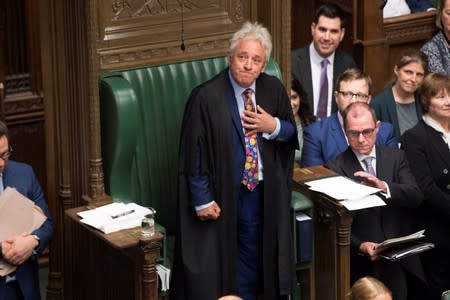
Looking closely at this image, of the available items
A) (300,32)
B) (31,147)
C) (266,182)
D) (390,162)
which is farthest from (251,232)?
(300,32)

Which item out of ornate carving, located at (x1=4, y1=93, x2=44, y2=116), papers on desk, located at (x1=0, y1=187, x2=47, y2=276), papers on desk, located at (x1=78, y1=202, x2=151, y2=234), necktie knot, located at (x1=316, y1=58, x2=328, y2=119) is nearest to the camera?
papers on desk, located at (x1=0, y1=187, x2=47, y2=276)

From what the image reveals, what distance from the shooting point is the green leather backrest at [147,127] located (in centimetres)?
Answer: 650

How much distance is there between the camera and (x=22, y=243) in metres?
6.02

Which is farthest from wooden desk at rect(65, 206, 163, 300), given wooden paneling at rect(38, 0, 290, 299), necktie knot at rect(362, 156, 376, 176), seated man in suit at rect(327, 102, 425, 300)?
necktie knot at rect(362, 156, 376, 176)

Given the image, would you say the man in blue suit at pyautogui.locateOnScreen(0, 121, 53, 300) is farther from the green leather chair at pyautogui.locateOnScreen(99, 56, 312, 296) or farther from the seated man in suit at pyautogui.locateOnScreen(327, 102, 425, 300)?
the seated man in suit at pyautogui.locateOnScreen(327, 102, 425, 300)

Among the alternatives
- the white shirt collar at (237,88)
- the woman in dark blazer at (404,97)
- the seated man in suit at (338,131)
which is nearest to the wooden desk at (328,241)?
the seated man in suit at (338,131)

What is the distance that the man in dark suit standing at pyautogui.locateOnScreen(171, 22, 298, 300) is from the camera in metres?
6.28

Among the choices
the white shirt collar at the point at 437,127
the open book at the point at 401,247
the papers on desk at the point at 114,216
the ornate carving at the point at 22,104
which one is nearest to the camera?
the papers on desk at the point at 114,216

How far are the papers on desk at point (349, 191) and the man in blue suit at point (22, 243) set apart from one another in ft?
4.37

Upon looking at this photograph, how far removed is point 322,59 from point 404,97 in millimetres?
539

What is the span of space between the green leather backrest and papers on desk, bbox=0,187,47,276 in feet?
1.85

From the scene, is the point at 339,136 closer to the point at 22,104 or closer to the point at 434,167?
the point at 434,167

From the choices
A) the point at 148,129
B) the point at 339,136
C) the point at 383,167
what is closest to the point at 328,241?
the point at 383,167

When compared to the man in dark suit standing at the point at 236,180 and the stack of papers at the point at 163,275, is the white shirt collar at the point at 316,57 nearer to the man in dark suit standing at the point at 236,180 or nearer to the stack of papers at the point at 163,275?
the man in dark suit standing at the point at 236,180
